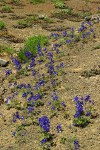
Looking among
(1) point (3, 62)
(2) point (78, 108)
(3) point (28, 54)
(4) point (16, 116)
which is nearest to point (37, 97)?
(4) point (16, 116)

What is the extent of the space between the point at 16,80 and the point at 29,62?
1270mm

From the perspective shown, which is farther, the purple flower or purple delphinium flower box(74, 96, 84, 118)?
the purple flower

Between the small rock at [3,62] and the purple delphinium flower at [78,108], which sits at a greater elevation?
the purple delphinium flower at [78,108]

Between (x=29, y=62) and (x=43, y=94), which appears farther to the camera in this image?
(x=29, y=62)

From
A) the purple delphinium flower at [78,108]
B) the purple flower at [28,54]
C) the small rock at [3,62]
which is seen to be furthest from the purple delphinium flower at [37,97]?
the small rock at [3,62]

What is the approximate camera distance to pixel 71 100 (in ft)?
31.1

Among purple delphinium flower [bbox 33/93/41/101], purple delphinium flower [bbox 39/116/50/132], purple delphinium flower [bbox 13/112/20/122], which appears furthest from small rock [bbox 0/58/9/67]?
purple delphinium flower [bbox 39/116/50/132]

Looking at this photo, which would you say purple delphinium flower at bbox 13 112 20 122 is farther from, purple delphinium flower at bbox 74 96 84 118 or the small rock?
the small rock

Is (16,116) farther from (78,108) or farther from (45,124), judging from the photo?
(78,108)

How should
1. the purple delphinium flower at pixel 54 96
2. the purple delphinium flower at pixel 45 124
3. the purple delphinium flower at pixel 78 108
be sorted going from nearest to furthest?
1. the purple delphinium flower at pixel 45 124
2. the purple delphinium flower at pixel 78 108
3. the purple delphinium flower at pixel 54 96

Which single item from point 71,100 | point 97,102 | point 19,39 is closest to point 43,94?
point 71,100

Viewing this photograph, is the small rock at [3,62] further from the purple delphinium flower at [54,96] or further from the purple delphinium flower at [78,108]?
the purple delphinium flower at [78,108]

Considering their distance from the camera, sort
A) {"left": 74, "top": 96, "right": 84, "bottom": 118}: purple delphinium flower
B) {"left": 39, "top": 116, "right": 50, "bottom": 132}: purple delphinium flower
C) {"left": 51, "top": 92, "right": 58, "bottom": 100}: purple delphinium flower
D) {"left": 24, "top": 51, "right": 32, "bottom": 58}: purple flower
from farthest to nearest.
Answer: {"left": 24, "top": 51, "right": 32, "bottom": 58}: purple flower
{"left": 51, "top": 92, "right": 58, "bottom": 100}: purple delphinium flower
{"left": 74, "top": 96, "right": 84, "bottom": 118}: purple delphinium flower
{"left": 39, "top": 116, "right": 50, "bottom": 132}: purple delphinium flower

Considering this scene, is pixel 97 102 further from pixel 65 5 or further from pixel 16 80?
pixel 65 5
